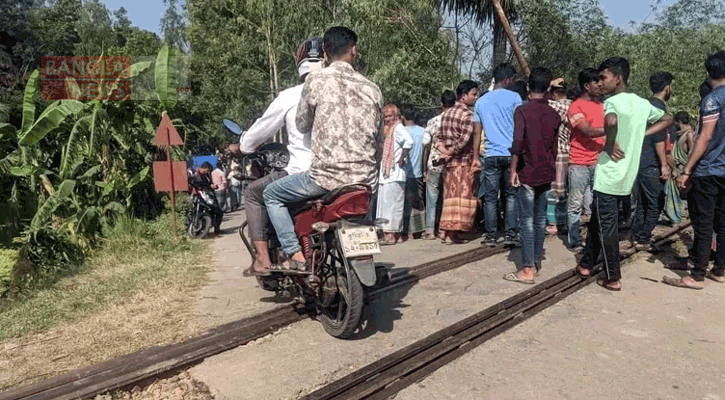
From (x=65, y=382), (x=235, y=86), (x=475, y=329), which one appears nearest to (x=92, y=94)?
(x=65, y=382)

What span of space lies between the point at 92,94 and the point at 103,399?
6361mm

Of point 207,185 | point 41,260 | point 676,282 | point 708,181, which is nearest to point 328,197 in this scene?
point 676,282

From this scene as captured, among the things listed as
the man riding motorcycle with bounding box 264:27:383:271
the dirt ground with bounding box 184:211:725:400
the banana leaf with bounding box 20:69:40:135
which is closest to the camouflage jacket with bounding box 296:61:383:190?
the man riding motorcycle with bounding box 264:27:383:271

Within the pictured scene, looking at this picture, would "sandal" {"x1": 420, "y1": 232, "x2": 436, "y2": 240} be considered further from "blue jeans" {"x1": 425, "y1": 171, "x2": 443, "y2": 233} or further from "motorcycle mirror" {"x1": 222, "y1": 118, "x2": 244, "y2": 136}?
"motorcycle mirror" {"x1": 222, "y1": 118, "x2": 244, "y2": 136}

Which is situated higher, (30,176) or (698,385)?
(30,176)

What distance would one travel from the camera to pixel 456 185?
7617 millimetres

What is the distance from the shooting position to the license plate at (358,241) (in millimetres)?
3984

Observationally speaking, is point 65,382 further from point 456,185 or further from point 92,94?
point 92,94

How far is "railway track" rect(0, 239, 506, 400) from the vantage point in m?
3.42

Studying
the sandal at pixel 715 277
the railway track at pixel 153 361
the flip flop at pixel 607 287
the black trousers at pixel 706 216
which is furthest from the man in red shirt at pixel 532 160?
the sandal at pixel 715 277

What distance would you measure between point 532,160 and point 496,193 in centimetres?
185

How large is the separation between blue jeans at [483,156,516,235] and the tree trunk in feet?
27.1

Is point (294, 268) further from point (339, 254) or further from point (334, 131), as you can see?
point (334, 131)

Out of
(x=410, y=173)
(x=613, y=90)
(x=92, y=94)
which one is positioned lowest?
(x=410, y=173)
